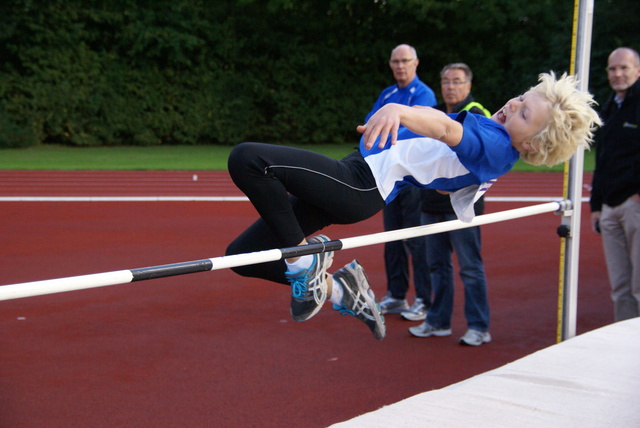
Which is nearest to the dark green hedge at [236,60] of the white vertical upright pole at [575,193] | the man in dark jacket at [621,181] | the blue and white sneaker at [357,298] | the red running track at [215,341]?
the red running track at [215,341]

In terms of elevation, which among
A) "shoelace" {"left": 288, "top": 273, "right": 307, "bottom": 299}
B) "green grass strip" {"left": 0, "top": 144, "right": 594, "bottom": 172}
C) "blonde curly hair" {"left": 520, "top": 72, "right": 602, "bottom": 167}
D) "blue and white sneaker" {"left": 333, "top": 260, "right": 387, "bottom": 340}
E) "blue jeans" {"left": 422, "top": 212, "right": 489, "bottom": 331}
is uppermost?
"blonde curly hair" {"left": 520, "top": 72, "right": 602, "bottom": 167}

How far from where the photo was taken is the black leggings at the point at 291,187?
2.40 metres

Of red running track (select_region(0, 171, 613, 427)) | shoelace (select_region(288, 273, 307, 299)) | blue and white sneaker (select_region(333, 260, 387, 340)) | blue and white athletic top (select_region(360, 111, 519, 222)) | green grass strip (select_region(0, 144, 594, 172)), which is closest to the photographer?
blue and white athletic top (select_region(360, 111, 519, 222))

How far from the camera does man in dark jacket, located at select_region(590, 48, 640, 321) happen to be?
165 inches

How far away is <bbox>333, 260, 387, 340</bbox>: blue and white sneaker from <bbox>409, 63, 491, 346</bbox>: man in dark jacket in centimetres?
148

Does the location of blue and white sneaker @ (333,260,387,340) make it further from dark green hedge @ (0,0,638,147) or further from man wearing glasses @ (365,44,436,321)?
dark green hedge @ (0,0,638,147)

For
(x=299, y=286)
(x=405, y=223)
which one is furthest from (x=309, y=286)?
(x=405, y=223)

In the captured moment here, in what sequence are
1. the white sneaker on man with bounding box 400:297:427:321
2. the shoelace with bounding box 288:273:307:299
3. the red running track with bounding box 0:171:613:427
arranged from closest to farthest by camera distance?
1. the shoelace with bounding box 288:273:307:299
2. the red running track with bounding box 0:171:613:427
3. the white sneaker on man with bounding box 400:297:427:321

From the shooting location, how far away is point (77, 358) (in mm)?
4059

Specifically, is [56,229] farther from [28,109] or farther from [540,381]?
[28,109]

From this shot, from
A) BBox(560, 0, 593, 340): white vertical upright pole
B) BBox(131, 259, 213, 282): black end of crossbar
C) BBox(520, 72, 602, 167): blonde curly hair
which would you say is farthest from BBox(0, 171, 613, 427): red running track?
BBox(520, 72, 602, 167): blonde curly hair

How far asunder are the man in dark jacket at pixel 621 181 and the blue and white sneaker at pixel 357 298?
2092 mm

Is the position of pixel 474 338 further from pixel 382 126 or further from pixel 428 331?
pixel 382 126

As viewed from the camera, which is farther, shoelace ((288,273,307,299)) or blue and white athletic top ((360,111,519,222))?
shoelace ((288,273,307,299))
